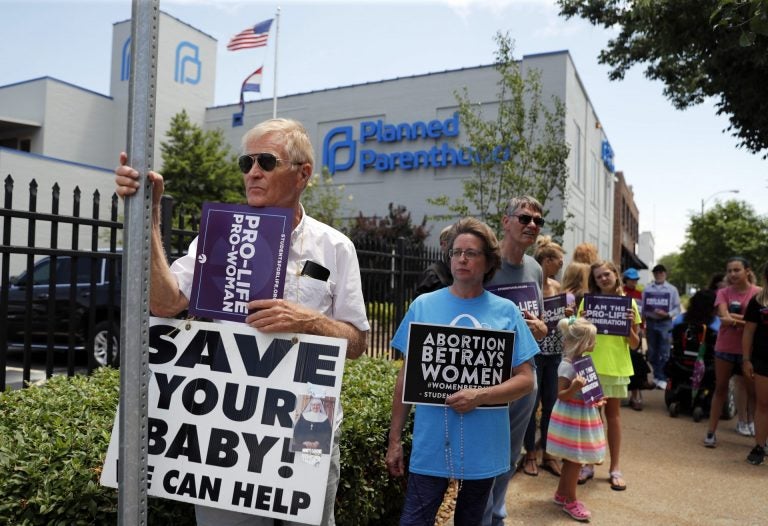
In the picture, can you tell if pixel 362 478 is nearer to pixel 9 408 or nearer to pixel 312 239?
pixel 312 239

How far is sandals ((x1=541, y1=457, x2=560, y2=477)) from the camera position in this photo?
5.46 meters

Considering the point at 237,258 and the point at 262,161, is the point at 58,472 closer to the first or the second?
the point at 237,258

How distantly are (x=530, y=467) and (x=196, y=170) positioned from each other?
2134 centimetres

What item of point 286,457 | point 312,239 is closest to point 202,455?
point 286,457

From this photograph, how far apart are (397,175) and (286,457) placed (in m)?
22.5

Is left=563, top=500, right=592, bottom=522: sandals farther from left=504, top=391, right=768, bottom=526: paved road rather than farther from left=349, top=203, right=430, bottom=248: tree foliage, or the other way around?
left=349, top=203, right=430, bottom=248: tree foliage

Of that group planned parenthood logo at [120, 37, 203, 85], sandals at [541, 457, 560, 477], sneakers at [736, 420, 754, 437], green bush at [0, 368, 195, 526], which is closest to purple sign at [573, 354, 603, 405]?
sandals at [541, 457, 560, 477]

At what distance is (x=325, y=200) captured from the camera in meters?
22.4

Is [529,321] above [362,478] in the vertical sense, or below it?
above

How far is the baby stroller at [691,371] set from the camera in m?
7.93

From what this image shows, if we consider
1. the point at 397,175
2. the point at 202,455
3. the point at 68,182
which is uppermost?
the point at 397,175

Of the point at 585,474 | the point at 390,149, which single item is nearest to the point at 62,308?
the point at 585,474

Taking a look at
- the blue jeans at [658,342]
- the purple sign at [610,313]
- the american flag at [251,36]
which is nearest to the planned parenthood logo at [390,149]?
the american flag at [251,36]

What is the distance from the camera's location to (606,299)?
18.5 feet
